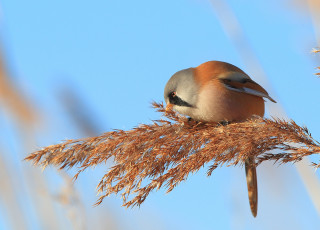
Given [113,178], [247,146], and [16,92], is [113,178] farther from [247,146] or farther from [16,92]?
[16,92]

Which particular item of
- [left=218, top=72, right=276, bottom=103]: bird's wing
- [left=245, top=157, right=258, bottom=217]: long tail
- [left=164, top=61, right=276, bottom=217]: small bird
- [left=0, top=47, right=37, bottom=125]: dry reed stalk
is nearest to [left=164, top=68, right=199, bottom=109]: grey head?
[left=164, top=61, right=276, bottom=217]: small bird

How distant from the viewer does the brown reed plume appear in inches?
71.8

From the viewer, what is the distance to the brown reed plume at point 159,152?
71.8 inches

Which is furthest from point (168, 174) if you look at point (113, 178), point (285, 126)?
point (285, 126)

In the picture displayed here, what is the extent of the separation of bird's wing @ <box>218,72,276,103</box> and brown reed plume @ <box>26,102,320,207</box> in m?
0.60

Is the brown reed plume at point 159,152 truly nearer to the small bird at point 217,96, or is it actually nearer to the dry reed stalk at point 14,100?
the small bird at point 217,96

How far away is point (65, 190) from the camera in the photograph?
8.13 ft

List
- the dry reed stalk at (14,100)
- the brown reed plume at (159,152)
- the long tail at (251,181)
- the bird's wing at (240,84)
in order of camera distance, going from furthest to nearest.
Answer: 1. the dry reed stalk at (14,100)
2. the bird's wing at (240,84)
3. the long tail at (251,181)
4. the brown reed plume at (159,152)

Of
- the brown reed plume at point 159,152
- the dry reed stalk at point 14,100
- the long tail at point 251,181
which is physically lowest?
the long tail at point 251,181

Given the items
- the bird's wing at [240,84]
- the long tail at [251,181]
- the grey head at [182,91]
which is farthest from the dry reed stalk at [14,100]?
the long tail at [251,181]

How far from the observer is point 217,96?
2.41 metres

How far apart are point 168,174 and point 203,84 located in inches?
31.1

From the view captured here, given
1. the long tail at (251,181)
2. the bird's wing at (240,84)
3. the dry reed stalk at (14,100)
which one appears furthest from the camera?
the dry reed stalk at (14,100)

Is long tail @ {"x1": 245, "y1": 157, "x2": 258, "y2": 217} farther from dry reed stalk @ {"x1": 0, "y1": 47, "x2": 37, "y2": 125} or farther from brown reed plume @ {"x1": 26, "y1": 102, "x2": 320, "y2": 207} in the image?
dry reed stalk @ {"x1": 0, "y1": 47, "x2": 37, "y2": 125}
